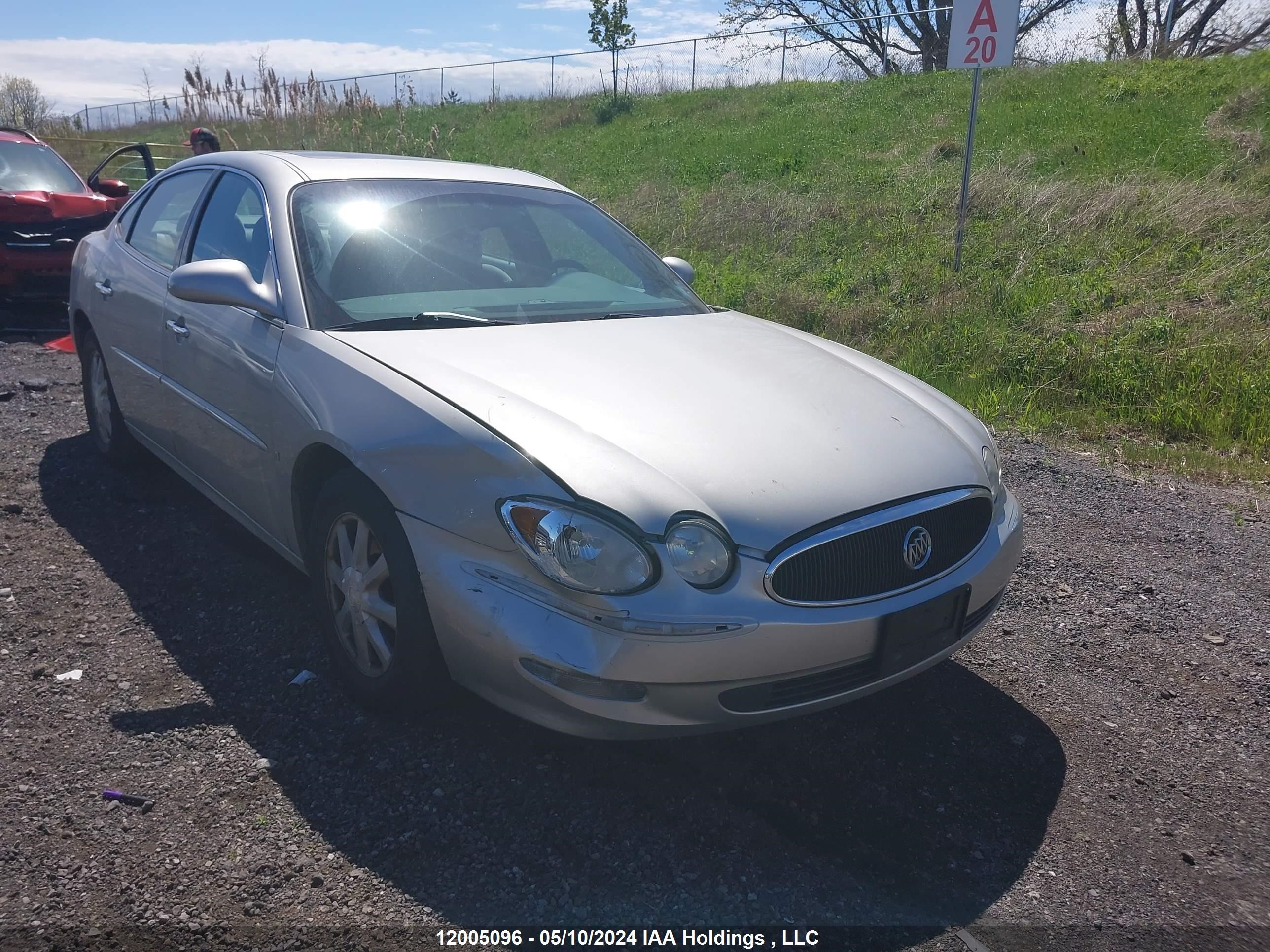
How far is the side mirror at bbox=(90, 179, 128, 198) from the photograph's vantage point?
31.2 feet

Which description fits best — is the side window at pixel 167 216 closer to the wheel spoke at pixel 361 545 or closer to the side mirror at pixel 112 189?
the wheel spoke at pixel 361 545

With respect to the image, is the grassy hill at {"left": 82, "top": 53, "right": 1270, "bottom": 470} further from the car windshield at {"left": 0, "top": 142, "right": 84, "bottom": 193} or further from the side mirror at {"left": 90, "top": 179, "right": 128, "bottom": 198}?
the car windshield at {"left": 0, "top": 142, "right": 84, "bottom": 193}

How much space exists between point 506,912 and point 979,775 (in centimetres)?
135

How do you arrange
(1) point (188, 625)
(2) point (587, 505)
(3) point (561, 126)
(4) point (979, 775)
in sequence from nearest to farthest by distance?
(2) point (587, 505), (4) point (979, 775), (1) point (188, 625), (3) point (561, 126)

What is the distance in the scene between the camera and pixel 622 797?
8.45ft

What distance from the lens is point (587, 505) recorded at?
227 centimetres

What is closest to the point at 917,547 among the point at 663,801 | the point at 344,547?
the point at 663,801

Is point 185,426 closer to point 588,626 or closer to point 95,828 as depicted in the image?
point 95,828

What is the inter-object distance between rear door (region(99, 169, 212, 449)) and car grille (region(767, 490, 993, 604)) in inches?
114

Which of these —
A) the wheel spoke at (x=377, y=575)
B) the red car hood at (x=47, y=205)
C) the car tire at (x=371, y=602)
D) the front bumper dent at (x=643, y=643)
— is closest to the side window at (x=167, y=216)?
the car tire at (x=371, y=602)

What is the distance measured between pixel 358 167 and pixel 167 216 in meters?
1.17

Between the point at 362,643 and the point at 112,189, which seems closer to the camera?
the point at 362,643

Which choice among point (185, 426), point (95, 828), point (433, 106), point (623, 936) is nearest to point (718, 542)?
point (623, 936)

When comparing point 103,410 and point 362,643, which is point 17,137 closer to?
point 103,410
